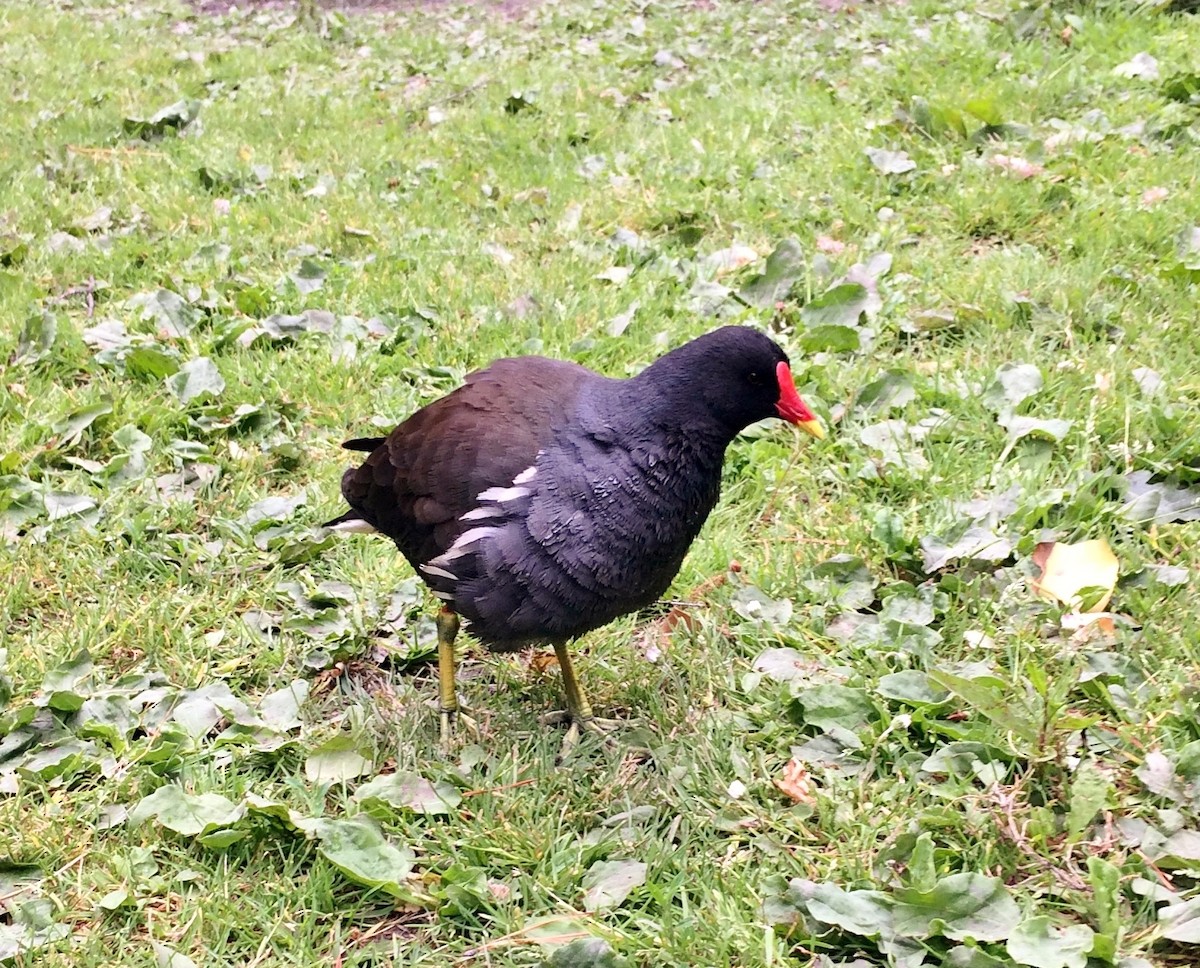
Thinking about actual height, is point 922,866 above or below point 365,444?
below

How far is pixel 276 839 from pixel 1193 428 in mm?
2639

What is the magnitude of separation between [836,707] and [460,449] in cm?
106

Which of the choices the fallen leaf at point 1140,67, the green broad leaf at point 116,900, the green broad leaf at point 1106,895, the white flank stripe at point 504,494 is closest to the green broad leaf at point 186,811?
the green broad leaf at point 116,900

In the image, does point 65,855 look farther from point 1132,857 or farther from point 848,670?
point 1132,857

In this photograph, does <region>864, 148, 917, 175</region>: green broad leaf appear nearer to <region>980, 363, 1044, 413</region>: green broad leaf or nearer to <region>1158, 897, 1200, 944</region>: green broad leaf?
<region>980, 363, 1044, 413</region>: green broad leaf

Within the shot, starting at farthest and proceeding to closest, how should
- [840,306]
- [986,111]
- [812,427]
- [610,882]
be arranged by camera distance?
1. [986,111]
2. [840,306]
3. [812,427]
4. [610,882]

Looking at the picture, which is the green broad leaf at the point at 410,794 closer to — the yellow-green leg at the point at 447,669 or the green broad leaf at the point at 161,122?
the yellow-green leg at the point at 447,669

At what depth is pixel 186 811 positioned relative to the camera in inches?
85.4

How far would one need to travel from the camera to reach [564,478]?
2225 millimetres

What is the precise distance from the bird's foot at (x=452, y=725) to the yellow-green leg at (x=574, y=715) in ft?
0.58

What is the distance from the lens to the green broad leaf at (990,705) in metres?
2.04

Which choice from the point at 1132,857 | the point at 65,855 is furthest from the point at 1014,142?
the point at 65,855

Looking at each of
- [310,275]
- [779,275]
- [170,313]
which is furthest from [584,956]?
[310,275]

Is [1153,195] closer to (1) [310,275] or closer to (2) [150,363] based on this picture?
(1) [310,275]
